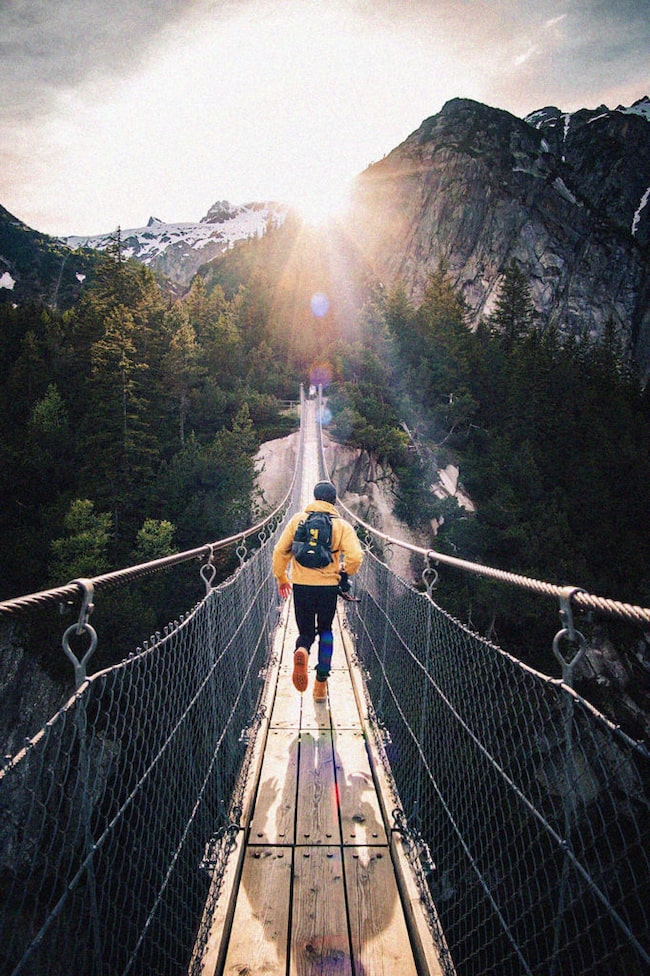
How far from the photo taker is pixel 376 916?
1897mm

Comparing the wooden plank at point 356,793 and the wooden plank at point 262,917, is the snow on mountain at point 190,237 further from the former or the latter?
the wooden plank at point 262,917

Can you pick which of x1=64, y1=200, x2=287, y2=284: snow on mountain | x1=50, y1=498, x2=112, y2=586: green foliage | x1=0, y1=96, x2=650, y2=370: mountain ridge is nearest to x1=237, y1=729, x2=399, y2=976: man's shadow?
x1=50, y1=498, x2=112, y2=586: green foliage

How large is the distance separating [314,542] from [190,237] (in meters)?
150

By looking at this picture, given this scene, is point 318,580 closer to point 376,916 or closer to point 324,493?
point 324,493

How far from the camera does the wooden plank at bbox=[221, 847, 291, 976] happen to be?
67.6 inches

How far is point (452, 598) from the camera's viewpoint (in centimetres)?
1533

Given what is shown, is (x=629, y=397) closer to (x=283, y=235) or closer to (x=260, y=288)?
(x=260, y=288)

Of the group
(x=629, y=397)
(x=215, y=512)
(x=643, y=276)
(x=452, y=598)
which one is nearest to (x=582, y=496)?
(x=452, y=598)

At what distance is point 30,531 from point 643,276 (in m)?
58.6

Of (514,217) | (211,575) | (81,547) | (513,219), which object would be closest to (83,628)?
(211,575)

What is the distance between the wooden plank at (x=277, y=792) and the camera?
2.31 metres

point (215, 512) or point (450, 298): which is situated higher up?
point (450, 298)

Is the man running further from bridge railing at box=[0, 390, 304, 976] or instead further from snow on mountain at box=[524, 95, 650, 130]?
snow on mountain at box=[524, 95, 650, 130]

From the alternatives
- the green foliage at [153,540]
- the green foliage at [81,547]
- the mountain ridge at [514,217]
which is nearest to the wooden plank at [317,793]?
the green foliage at [153,540]
